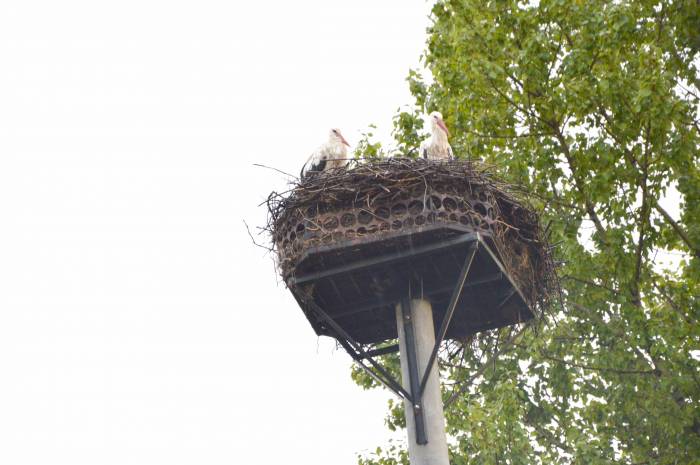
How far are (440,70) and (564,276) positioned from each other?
358 centimetres

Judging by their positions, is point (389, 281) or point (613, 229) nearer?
point (389, 281)

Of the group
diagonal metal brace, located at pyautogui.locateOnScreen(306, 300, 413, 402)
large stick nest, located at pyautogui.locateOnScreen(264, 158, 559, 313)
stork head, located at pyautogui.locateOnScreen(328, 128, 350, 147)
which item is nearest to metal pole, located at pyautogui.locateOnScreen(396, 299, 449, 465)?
diagonal metal brace, located at pyautogui.locateOnScreen(306, 300, 413, 402)

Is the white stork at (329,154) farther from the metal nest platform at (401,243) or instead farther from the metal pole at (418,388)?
the metal pole at (418,388)

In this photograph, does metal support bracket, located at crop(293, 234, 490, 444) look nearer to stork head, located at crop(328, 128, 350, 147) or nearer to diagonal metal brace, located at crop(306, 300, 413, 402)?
diagonal metal brace, located at crop(306, 300, 413, 402)

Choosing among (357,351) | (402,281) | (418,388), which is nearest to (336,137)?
(402,281)

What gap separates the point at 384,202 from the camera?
8.55m

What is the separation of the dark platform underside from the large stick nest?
0.39 feet

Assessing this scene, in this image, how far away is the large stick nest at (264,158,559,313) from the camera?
27.7ft

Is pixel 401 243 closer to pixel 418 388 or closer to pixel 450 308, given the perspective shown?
pixel 450 308

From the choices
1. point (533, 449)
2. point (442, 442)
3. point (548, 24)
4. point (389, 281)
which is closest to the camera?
point (442, 442)

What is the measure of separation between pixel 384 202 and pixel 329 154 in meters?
2.71

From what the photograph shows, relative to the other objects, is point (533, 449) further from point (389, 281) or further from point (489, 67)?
point (389, 281)

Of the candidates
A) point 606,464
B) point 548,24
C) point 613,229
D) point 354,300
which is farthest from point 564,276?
point 354,300

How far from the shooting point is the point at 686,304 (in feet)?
42.8
